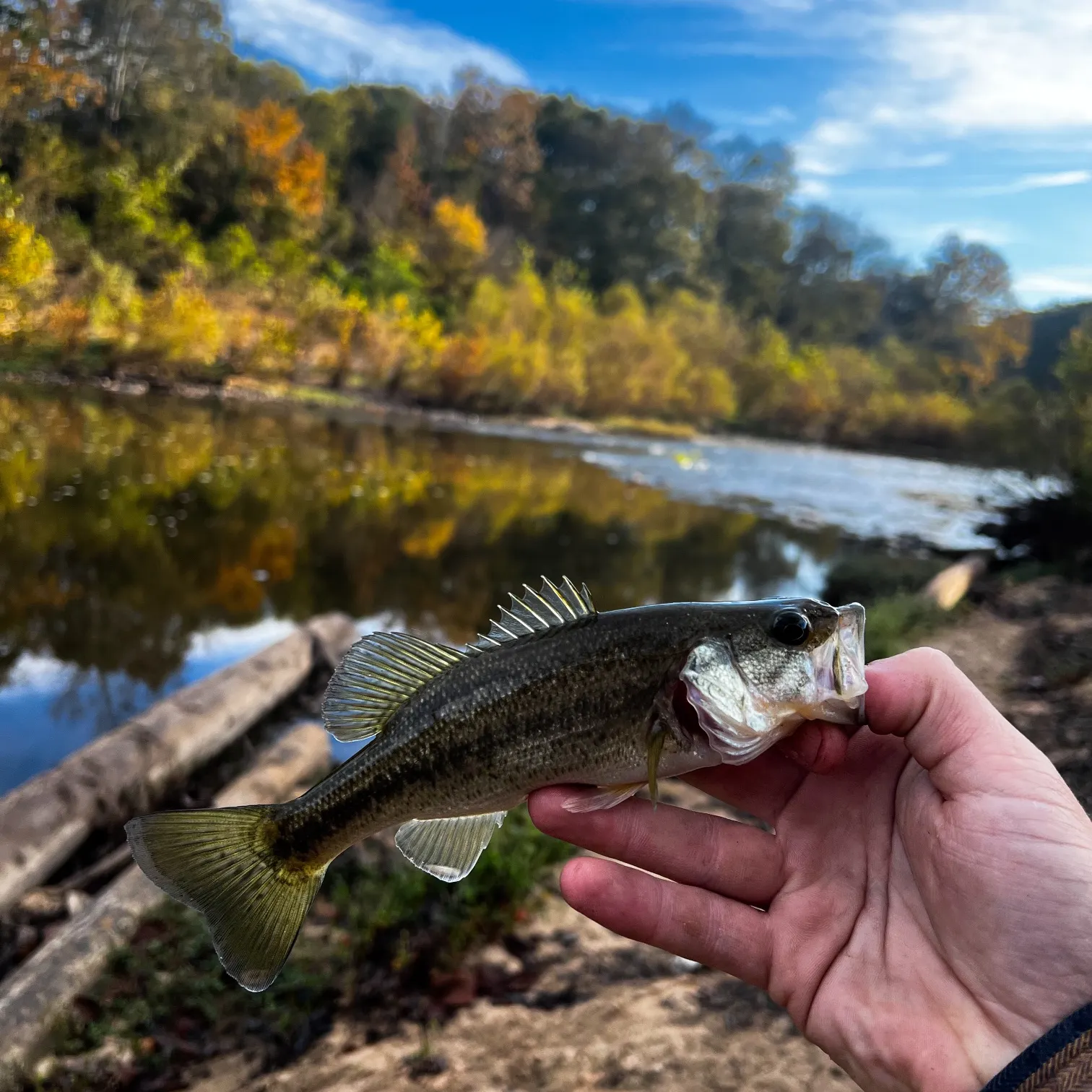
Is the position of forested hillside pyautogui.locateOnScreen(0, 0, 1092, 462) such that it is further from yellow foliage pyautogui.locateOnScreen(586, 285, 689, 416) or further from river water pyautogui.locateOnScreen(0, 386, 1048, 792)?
river water pyautogui.locateOnScreen(0, 386, 1048, 792)

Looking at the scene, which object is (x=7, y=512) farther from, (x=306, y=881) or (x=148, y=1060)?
(x=306, y=881)

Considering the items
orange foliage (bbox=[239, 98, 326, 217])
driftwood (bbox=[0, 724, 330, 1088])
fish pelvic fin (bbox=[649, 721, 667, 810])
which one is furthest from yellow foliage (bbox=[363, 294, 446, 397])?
fish pelvic fin (bbox=[649, 721, 667, 810])

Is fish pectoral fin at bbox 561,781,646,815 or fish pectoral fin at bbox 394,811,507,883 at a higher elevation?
fish pectoral fin at bbox 561,781,646,815

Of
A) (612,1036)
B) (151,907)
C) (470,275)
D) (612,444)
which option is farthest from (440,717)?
(470,275)

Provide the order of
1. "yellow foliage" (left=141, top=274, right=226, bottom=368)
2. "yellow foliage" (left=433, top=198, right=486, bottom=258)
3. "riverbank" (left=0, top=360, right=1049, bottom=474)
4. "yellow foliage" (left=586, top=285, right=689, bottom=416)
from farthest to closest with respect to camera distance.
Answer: "yellow foliage" (left=433, top=198, right=486, bottom=258) → "yellow foliage" (left=586, top=285, right=689, bottom=416) → "yellow foliage" (left=141, top=274, right=226, bottom=368) → "riverbank" (left=0, top=360, right=1049, bottom=474)

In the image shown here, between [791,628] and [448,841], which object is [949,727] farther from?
[448,841]

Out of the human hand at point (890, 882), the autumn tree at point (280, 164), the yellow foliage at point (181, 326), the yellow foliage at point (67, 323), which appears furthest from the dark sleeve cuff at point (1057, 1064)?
the autumn tree at point (280, 164)

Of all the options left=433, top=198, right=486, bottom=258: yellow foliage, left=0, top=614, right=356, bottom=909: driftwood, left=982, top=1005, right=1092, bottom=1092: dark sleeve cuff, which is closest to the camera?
left=982, top=1005, right=1092, bottom=1092: dark sleeve cuff

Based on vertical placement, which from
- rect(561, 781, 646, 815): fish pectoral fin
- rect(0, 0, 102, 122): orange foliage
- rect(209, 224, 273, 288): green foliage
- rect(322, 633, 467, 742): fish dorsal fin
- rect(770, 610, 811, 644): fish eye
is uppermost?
rect(0, 0, 102, 122): orange foliage

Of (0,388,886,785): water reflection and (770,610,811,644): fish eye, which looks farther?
(0,388,886,785): water reflection
